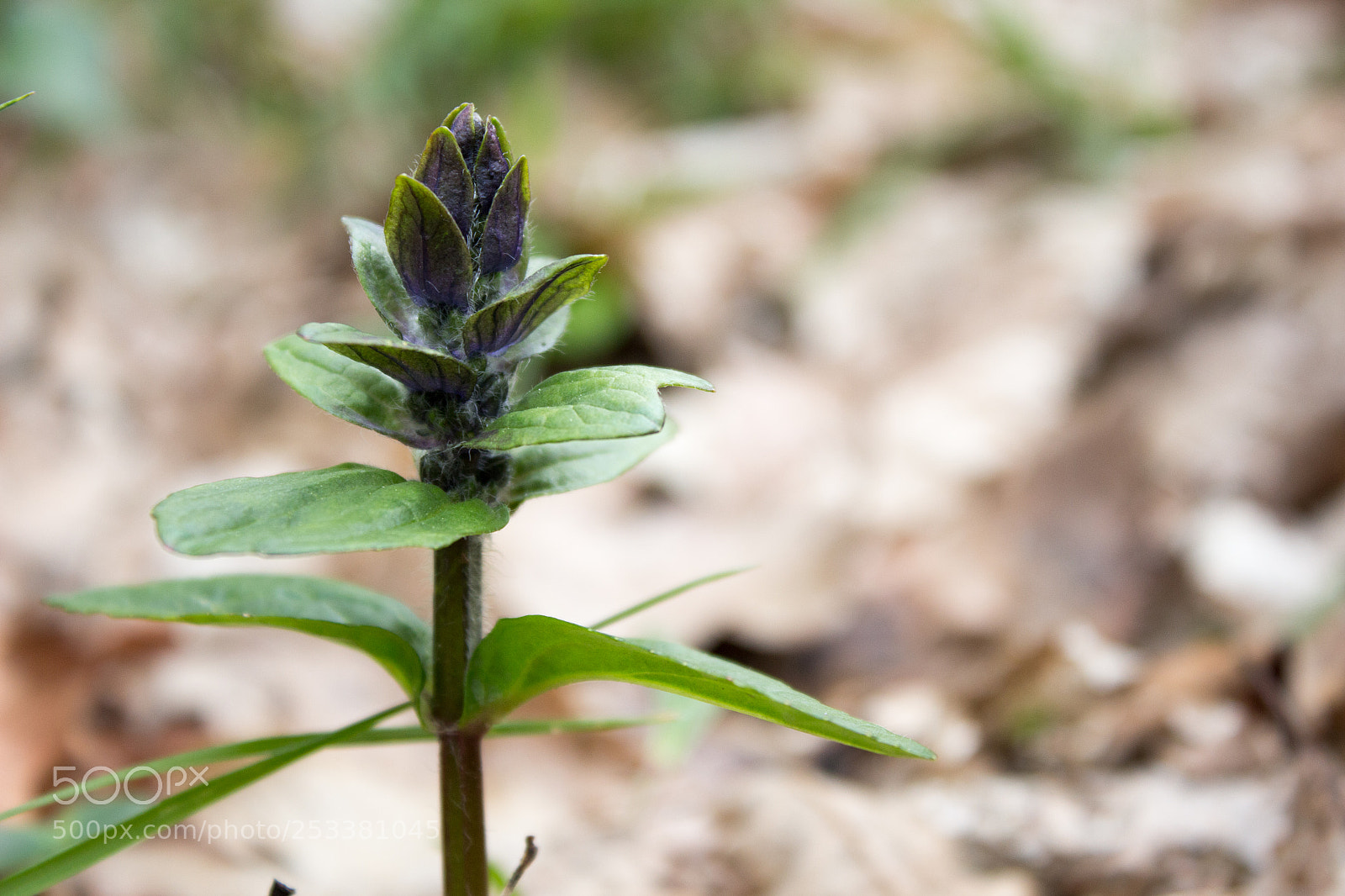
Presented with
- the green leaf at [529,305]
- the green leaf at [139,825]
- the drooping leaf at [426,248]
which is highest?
the drooping leaf at [426,248]

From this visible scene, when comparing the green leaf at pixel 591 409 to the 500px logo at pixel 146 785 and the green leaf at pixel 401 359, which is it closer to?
the green leaf at pixel 401 359

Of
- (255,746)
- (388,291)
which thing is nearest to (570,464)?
(388,291)
